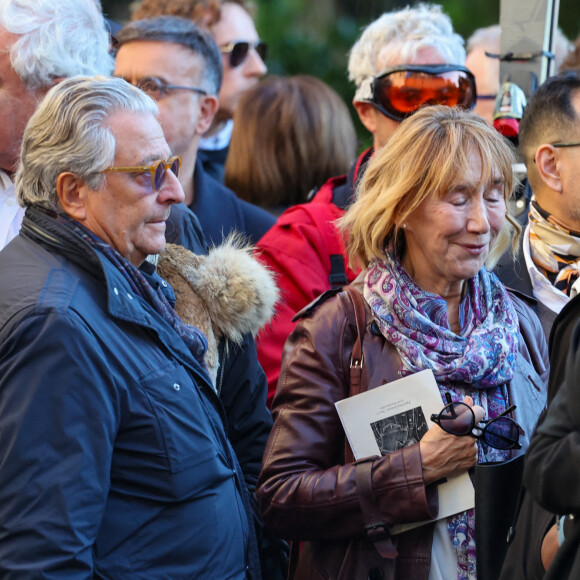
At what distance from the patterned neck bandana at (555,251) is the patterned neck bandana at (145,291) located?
1.36 metres

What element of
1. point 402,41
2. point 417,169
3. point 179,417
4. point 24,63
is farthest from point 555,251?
point 24,63

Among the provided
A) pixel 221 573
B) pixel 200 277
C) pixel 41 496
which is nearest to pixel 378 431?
pixel 221 573

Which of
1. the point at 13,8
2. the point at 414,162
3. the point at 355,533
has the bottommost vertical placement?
the point at 355,533

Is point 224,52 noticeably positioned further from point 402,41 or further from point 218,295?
point 218,295

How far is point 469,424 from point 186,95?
2217 millimetres

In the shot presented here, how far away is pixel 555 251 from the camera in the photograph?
11.1 ft

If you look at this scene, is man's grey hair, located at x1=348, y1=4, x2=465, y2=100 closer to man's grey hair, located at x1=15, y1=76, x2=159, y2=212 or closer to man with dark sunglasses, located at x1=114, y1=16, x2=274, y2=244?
man with dark sunglasses, located at x1=114, y1=16, x2=274, y2=244

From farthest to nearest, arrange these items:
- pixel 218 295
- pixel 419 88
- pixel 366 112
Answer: pixel 366 112
pixel 419 88
pixel 218 295

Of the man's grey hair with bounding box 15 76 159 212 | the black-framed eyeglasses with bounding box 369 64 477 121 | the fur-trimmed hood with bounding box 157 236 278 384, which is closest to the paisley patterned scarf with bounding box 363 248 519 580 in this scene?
the fur-trimmed hood with bounding box 157 236 278 384

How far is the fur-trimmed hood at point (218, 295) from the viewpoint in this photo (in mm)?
2850

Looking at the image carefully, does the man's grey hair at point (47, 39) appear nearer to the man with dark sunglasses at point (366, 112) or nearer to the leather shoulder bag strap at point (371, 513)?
the man with dark sunglasses at point (366, 112)

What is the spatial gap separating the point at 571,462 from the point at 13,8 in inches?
90.6

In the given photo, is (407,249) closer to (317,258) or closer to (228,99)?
(317,258)

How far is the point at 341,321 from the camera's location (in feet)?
8.77
